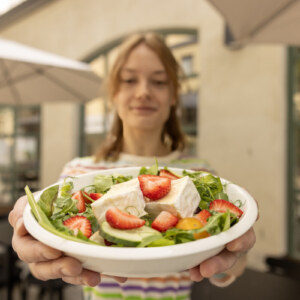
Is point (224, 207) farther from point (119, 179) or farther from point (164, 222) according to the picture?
point (119, 179)

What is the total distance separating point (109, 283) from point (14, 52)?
1864 mm

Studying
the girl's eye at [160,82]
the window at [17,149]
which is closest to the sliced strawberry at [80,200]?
the girl's eye at [160,82]

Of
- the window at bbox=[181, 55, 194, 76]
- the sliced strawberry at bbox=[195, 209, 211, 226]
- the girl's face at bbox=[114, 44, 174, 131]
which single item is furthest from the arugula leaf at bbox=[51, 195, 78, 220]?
the window at bbox=[181, 55, 194, 76]

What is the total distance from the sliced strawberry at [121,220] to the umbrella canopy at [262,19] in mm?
1187

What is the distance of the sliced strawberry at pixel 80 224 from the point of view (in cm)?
52

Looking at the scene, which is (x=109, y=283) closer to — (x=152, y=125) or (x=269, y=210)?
(x=152, y=125)

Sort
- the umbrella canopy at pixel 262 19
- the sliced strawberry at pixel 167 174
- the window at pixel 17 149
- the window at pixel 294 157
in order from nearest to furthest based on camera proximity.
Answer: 1. the sliced strawberry at pixel 167 174
2. the umbrella canopy at pixel 262 19
3. the window at pixel 294 157
4. the window at pixel 17 149

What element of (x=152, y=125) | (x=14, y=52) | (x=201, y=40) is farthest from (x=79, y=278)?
(x=201, y=40)

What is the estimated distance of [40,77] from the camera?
265cm

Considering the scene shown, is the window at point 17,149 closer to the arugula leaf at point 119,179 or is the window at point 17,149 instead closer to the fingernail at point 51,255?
the arugula leaf at point 119,179

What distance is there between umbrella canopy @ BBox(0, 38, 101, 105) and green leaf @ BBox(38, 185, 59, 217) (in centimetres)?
183

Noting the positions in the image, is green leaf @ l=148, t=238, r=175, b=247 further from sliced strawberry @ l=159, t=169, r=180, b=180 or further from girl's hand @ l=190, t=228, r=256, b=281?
sliced strawberry @ l=159, t=169, r=180, b=180

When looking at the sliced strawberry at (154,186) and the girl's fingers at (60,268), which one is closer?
the girl's fingers at (60,268)

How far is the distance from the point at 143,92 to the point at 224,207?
0.45m
